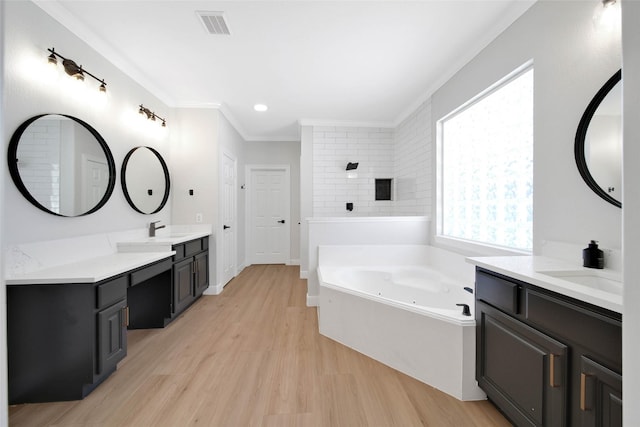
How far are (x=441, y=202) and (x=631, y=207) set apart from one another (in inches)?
109

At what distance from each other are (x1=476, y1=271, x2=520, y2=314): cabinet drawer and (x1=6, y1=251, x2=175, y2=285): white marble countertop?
7.94ft

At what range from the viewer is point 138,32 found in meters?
2.26

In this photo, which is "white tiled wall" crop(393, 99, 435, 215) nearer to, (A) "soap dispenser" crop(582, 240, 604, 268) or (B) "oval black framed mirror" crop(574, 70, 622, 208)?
(B) "oval black framed mirror" crop(574, 70, 622, 208)

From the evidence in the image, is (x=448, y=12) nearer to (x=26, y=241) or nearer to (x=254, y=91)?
(x=254, y=91)

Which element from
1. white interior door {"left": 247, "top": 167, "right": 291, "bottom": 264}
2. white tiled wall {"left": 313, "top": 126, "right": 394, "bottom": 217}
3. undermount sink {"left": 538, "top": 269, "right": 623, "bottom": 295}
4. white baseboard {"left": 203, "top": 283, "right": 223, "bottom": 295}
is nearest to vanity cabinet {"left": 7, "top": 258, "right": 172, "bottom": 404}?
white baseboard {"left": 203, "top": 283, "right": 223, "bottom": 295}

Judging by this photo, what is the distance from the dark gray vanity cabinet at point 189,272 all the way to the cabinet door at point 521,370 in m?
2.80

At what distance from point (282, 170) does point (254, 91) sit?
2.42 meters

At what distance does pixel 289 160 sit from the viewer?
5.68m

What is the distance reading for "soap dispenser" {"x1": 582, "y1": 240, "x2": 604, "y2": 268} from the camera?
1402 mm

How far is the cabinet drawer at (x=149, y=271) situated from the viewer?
2.12 meters

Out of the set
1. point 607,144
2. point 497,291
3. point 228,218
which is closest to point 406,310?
point 497,291

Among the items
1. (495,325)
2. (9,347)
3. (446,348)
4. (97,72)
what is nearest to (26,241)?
(9,347)

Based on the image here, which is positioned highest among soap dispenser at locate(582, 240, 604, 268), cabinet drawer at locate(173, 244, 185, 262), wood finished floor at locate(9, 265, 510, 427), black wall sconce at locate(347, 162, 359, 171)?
black wall sconce at locate(347, 162, 359, 171)

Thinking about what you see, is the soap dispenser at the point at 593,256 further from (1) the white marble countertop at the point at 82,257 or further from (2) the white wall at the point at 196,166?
(2) the white wall at the point at 196,166
